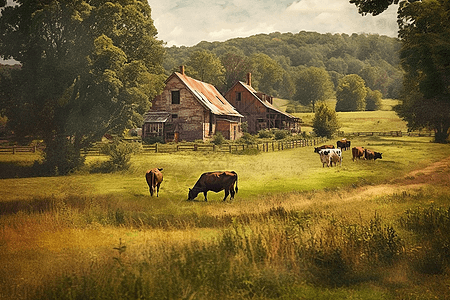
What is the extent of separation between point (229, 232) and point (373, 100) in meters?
8.38

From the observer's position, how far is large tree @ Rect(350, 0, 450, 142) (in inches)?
347

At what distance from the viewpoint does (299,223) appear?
7.14 m

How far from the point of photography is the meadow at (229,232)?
5305 mm

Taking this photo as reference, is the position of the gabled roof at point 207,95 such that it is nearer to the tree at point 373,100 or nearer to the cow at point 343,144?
the cow at point 343,144

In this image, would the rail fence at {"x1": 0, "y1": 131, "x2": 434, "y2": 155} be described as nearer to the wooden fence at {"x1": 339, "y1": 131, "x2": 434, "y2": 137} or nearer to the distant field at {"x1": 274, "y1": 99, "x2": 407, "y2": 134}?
the wooden fence at {"x1": 339, "y1": 131, "x2": 434, "y2": 137}

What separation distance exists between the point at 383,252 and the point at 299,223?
1590 millimetres

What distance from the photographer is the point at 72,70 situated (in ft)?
32.3

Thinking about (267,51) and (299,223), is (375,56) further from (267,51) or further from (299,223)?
(299,223)

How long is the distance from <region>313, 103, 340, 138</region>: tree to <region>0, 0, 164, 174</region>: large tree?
6.86m

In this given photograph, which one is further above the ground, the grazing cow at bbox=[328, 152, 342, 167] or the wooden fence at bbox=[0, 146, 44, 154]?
the wooden fence at bbox=[0, 146, 44, 154]

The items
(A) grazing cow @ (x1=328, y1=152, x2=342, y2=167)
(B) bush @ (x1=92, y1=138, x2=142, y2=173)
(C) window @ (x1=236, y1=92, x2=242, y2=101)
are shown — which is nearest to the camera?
(B) bush @ (x1=92, y1=138, x2=142, y2=173)

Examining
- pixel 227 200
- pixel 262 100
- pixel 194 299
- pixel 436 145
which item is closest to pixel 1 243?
pixel 194 299

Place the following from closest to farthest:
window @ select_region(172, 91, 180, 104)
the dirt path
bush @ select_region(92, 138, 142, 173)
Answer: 1. bush @ select_region(92, 138, 142, 173)
2. the dirt path
3. window @ select_region(172, 91, 180, 104)

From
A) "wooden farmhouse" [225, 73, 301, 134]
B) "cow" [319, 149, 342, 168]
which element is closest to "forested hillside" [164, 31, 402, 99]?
"cow" [319, 149, 342, 168]
